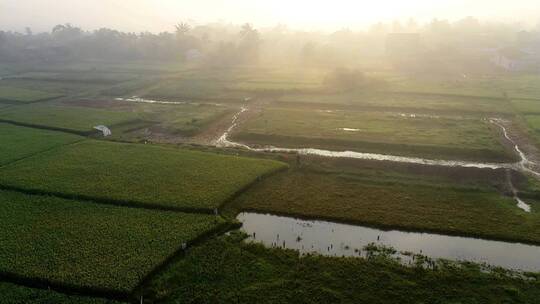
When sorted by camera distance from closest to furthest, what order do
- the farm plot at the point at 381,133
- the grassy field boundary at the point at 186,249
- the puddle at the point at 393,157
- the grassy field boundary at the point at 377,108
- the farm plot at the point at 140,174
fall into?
1. the grassy field boundary at the point at 186,249
2. the farm plot at the point at 140,174
3. the puddle at the point at 393,157
4. the farm plot at the point at 381,133
5. the grassy field boundary at the point at 377,108

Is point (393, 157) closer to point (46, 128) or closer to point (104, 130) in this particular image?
point (104, 130)

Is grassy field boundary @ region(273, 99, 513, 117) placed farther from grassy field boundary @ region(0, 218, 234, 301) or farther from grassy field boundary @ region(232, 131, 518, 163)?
grassy field boundary @ region(0, 218, 234, 301)

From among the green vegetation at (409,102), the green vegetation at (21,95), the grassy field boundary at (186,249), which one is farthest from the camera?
the green vegetation at (21,95)

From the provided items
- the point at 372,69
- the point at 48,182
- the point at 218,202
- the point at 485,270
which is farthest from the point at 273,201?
the point at 372,69

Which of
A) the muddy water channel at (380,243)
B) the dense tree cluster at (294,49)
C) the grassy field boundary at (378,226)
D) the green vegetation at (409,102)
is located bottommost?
the muddy water channel at (380,243)

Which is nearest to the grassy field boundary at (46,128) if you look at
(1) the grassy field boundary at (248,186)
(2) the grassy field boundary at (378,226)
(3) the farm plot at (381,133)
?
(3) the farm plot at (381,133)

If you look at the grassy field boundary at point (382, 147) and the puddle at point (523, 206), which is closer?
the puddle at point (523, 206)

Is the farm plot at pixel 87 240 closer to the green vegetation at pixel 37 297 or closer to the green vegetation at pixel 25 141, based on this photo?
the green vegetation at pixel 37 297

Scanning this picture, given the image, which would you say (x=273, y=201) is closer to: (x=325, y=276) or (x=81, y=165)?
(x=325, y=276)

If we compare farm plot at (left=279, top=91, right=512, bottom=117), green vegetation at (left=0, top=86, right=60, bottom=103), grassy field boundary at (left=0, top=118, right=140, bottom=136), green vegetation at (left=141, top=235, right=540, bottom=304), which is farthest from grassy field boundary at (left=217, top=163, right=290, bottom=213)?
green vegetation at (left=0, top=86, right=60, bottom=103)
